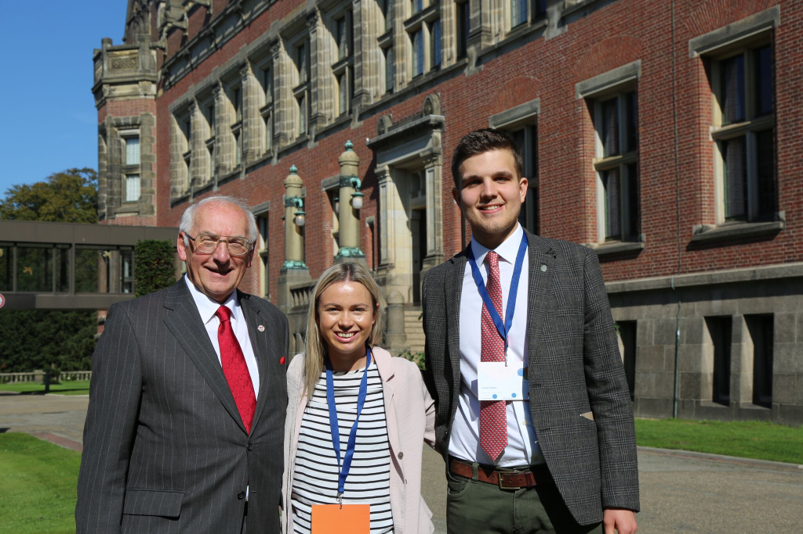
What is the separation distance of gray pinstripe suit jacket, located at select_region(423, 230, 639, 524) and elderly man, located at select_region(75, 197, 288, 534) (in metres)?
0.78

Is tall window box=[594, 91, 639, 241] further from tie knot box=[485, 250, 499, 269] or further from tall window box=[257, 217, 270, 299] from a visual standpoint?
tall window box=[257, 217, 270, 299]

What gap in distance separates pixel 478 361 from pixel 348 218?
15.6 m

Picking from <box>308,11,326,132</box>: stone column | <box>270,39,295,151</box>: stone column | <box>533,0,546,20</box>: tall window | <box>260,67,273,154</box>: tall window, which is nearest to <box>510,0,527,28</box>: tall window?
<box>533,0,546,20</box>: tall window

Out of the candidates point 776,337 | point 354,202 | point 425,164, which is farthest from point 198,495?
point 425,164

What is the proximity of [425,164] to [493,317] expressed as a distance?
18191mm

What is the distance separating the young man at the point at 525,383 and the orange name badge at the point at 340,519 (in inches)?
13.4

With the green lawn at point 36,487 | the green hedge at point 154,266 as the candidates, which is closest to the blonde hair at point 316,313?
the green lawn at point 36,487

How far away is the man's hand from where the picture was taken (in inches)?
124

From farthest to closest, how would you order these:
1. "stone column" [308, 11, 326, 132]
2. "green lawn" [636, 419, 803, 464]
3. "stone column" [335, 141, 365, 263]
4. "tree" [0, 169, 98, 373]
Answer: "tree" [0, 169, 98, 373] < "stone column" [308, 11, 326, 132] < "stone column" [335, 141, 365, 263] < "green lawn" [636, 419, 803, 464]

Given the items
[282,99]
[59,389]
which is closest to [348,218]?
[282,99]

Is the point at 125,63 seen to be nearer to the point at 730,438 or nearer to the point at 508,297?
the point at 730,438

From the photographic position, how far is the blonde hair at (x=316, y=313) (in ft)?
11.8

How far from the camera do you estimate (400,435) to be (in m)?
3.56

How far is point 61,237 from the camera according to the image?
33.0 metres
